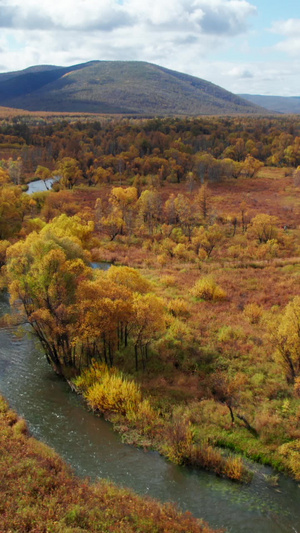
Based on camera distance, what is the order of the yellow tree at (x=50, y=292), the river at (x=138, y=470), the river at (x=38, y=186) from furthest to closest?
the river at (x=38, y=186) < the yellow tree at (x=50, y=292) < the river at (x=138, y=470)

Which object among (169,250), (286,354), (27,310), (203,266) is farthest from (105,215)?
(286,354)

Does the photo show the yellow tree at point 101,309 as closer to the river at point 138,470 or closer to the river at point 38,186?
the river at point 138,470

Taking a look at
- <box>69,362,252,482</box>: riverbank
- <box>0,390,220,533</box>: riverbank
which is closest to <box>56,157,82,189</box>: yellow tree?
<box>69,362,252,482</box>: riverbank

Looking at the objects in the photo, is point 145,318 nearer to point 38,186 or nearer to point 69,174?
point 69,174

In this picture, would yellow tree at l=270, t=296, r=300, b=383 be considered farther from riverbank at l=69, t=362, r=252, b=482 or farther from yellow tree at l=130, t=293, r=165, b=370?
yellow tree at l=130, t=293, r=165, b=370

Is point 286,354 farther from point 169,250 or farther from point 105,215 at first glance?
point 105,215

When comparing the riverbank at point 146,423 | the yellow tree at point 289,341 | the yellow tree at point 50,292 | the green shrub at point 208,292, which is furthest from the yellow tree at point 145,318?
the green shrub at point 208,292
